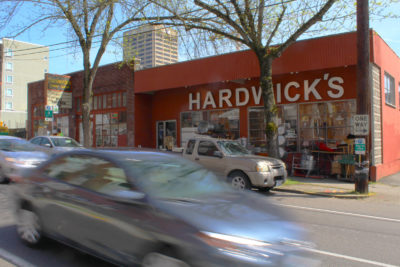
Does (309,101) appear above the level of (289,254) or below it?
above

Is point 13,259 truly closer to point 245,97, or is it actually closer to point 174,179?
point 174,179

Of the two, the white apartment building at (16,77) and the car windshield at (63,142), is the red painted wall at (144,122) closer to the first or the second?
the car windshield at (63,142)

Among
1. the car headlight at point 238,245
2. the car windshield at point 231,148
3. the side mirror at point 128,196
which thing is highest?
the car windshield at point 231,148

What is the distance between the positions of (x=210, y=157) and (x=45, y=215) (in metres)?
6.10

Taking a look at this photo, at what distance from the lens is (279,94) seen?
14930 mm

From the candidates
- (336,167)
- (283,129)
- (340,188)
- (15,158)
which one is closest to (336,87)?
(283,129)

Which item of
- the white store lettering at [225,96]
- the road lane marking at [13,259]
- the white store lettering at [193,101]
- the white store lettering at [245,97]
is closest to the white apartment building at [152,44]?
the white store lettering at [193,101]

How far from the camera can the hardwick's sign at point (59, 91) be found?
A: 70.2 feet

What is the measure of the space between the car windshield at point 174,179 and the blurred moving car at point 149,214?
0.01 m

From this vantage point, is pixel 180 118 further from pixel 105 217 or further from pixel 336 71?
pixel 105 217

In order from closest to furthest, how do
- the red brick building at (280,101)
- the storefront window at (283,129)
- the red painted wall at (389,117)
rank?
the red painted wall at (389,117) → the red brick building at (280,101) → the storefront window at (283,129)

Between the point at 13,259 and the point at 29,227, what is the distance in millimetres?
496

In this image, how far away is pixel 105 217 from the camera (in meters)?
3.58

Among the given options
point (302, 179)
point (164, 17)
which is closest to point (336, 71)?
point (302, 179)
